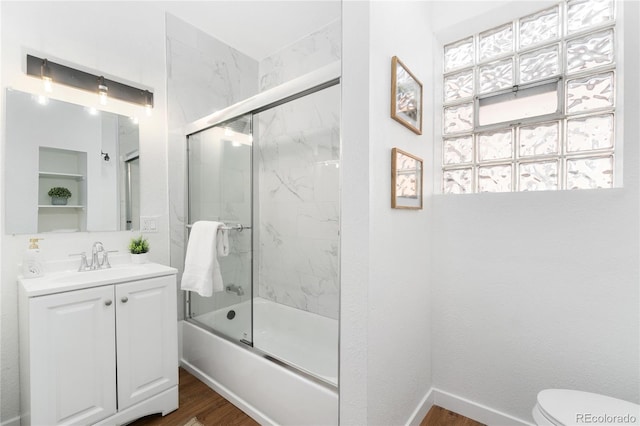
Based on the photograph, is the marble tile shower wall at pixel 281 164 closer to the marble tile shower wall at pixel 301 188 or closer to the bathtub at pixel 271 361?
the marble tile shower wall at pixel 301 188

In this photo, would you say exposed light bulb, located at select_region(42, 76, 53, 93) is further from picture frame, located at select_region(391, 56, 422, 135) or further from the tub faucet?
picture frame, located at select_region(391, 56, 422, 135)

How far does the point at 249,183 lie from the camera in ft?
6.72

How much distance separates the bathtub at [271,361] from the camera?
1364mm

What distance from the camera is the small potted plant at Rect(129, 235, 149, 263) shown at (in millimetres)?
1859

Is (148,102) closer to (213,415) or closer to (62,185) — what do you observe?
(62,185)

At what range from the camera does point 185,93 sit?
2236 mm

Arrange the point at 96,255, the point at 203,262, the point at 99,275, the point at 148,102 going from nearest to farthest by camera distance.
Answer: the point at 99,275 < the point at 96,255 < the point at 203,262 < the point at 148,102

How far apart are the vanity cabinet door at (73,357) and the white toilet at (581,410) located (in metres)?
1.98

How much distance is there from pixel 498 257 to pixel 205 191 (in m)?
1.98

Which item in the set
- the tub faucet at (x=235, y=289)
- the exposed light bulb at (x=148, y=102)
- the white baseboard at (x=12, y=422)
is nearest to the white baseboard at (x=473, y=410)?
the tub faucet at (x=235, y=289)

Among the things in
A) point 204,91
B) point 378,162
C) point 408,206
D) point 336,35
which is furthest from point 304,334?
point 336,35

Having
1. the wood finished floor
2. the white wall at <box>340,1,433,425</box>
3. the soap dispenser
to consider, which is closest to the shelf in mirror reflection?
the soap dispenser

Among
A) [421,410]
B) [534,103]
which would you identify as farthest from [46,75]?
[421,410]

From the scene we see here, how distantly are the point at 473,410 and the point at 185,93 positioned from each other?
2.91m
